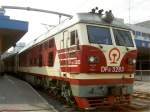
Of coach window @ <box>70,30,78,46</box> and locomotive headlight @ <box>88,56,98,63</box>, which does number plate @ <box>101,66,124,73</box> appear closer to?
locomotive headlight @ <box>88,56,98,63</box>

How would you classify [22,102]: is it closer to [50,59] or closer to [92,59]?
[50,59]

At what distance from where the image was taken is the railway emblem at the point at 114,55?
12.0m

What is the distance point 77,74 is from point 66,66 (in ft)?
3.79

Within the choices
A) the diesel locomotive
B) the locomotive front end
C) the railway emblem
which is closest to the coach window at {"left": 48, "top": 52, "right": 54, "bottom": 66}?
the diesel locomotive

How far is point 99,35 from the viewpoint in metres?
12.1

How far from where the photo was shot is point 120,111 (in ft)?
40.9

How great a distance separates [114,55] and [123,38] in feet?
3.27

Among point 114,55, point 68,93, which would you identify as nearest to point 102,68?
point 114,55

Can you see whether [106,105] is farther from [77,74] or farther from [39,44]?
[39,44]

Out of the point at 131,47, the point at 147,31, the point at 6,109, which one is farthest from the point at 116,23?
the point at 147,31

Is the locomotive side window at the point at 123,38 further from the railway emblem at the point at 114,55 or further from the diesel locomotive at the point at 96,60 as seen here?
the railway emblem at the point at 114,55

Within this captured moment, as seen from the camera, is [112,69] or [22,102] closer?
[112,69]

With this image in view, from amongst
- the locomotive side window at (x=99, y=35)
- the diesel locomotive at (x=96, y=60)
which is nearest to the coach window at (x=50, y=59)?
the diesel locomotive at (x=96, y=60)

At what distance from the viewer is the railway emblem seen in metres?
12.0
